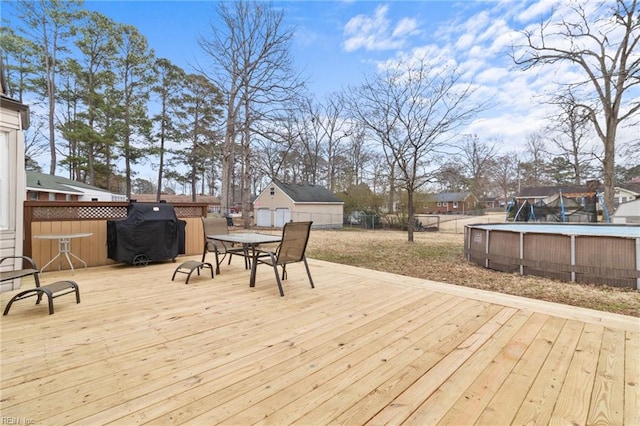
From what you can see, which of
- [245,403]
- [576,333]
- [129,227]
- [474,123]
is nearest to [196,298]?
[245,403]

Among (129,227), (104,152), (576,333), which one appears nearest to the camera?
(576,333)

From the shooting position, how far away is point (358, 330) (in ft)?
8.64

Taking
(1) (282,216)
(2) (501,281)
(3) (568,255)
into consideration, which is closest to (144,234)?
(2) (501,281)

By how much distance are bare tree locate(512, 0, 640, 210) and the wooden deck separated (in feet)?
36.8

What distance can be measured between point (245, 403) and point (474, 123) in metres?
12.2

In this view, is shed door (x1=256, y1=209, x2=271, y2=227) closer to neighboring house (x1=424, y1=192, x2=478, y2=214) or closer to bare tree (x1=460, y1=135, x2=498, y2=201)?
bare tree (x1=460, y1=135, x2=498, y2=201)

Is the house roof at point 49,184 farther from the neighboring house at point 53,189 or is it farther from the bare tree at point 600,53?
the bare tree at point 600,53

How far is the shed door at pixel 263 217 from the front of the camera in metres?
23.5

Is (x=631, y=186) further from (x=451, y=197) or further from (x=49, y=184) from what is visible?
(x=49, y=184)

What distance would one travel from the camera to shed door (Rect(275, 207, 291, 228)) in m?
22.3

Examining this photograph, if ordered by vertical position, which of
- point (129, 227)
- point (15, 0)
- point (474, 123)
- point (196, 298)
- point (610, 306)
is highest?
point (15, 0)

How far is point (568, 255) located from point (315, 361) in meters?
5.43

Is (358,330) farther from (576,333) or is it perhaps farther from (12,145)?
(12,145)

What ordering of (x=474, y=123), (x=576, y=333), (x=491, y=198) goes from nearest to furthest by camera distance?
(x=576, y=333) < (x=474, y=123) < (x=491, y=198)
